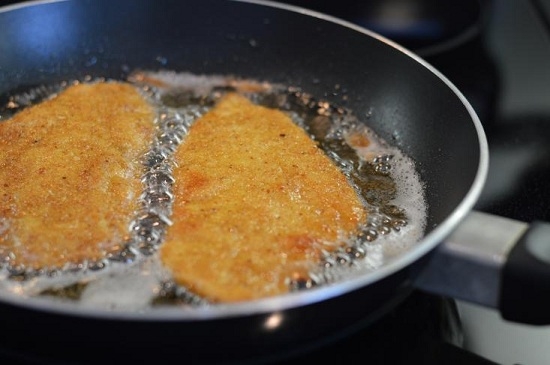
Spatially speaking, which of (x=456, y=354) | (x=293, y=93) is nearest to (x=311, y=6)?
(x=293, y=93)

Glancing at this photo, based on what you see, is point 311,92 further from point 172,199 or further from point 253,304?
point 253,304

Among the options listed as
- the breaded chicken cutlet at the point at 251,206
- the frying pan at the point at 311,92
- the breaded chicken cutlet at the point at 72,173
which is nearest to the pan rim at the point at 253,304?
the frying pan at the point at 311,92

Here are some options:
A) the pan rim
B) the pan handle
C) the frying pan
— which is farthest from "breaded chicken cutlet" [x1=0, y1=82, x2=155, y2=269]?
the pan handle

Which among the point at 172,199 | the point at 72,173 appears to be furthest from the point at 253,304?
the point at 72,173

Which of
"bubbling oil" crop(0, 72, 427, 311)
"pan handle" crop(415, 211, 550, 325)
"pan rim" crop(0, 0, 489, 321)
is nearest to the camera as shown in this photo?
"pan rim" crop(0, 0, 489, 321)

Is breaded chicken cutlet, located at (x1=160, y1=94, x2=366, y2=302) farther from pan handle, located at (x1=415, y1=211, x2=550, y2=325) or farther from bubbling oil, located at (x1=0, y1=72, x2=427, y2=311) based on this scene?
pan handle, located at (x1=415, y1=211, x2=550, y2=325)

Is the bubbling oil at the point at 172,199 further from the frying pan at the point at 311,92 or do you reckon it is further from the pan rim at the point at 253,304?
the pan rim at the point at 253,304

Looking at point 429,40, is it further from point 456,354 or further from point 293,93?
point 456,354
